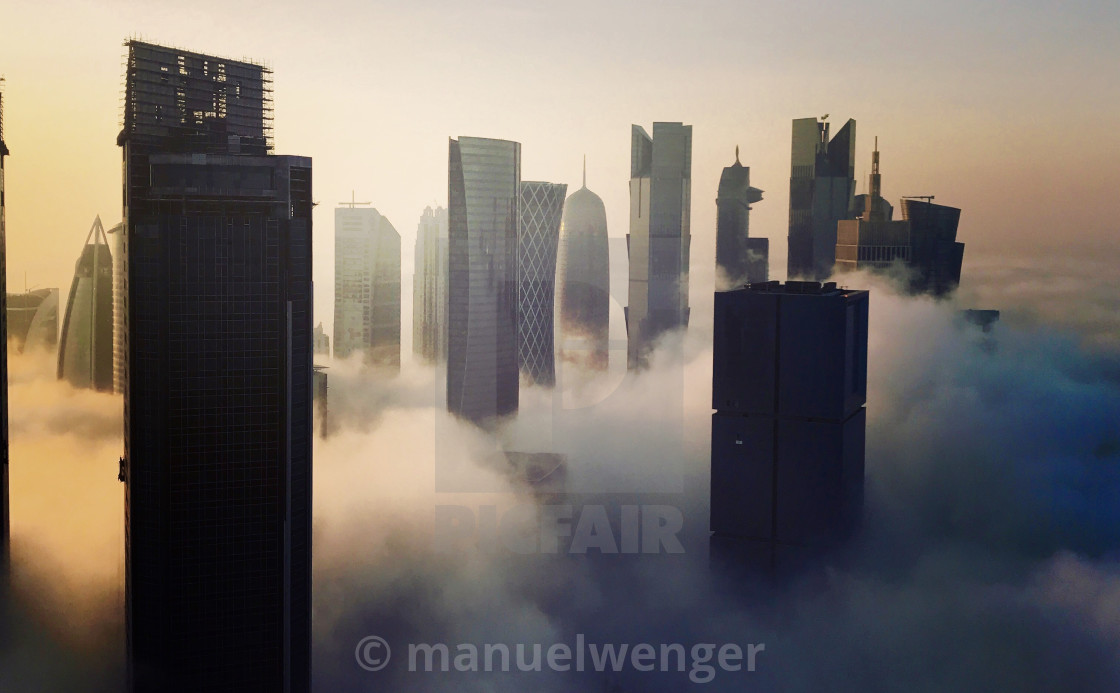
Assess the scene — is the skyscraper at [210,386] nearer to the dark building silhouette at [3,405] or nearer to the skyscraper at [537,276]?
the dark building silhouette at [3,405]

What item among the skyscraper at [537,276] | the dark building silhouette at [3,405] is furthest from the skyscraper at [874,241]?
the dark building silhouette at [3,405]

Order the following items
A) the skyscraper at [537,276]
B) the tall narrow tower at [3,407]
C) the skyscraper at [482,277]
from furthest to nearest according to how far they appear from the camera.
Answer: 1. the skyscraper at [537,276]
2. the skyscraper at [482,277]
3. the tall narrow tower at [3,407]

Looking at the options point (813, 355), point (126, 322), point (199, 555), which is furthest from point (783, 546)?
point (126, 322)

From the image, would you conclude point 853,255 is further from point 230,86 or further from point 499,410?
point 230,86

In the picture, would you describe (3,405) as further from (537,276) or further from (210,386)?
(537,276)

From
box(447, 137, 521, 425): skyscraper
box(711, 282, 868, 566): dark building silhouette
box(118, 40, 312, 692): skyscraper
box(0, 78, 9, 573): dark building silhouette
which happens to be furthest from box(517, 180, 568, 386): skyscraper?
box(118, 40, 312, 692): skyscraper

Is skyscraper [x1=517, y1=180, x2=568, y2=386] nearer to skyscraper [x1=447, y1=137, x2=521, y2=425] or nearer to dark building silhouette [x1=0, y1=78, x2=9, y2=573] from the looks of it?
skyscraper [x1=447, y1=137, x2=521, y2=425]

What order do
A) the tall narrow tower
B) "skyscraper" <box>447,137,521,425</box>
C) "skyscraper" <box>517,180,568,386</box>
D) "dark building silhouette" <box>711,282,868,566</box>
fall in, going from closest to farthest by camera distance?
"dark building silhouette" <box>711,282,868,566</box>, the tall narrow tower, "skyscraper" <box>447,137,521,425</box>, "skyscraper" <box>517,180,568,386</box>
